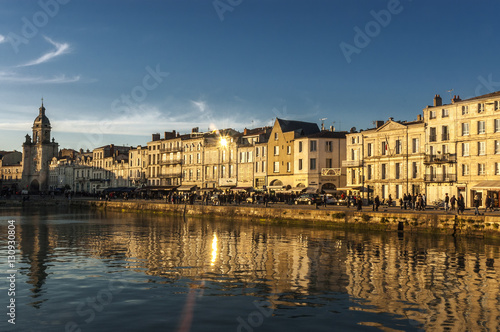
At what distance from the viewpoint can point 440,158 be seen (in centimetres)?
5047

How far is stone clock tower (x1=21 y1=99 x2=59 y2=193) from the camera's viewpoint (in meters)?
→ 136

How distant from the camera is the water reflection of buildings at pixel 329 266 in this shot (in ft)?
43.7

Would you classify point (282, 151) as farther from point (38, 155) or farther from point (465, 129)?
point (38, 155)

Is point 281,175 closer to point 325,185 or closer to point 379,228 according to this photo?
point 325,185

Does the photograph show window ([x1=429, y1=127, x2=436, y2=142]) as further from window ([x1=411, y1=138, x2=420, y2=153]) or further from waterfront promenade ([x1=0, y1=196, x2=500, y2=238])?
waterfront promenade ([x1=0, y1=196, x2=500, y2=238])

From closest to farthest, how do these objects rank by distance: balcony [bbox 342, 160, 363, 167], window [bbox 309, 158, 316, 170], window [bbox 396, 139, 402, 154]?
1. window [bbox 396, 139, 402, 154]
2. balcony [bbox 342, 160, 363, 167]
3. window [bbox 309, 158, 316, 170]

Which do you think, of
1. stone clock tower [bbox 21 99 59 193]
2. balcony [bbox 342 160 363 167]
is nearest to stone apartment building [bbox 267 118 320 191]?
balcony [bbox 342 160 363 167]

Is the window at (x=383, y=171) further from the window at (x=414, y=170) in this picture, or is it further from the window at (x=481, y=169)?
the window at (x=481, y=169)

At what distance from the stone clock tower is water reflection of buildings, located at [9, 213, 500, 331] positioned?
112160 millimetres

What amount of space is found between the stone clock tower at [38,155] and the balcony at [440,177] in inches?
4346

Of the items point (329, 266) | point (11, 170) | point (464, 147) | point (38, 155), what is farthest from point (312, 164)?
point (11, 170)

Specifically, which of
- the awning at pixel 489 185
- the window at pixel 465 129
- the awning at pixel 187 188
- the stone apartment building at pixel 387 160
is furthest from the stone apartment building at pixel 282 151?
the awning at pixel 489 185

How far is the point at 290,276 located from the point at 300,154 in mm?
50034

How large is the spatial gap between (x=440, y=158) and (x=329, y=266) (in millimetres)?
35389
